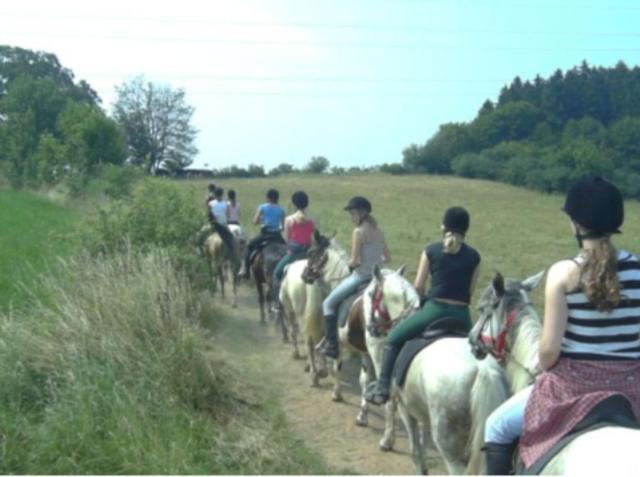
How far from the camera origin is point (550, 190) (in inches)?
2574

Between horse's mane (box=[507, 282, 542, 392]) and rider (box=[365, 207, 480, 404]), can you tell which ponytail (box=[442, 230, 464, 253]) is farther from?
horse's mane (box=[507, 282, 542, 392])

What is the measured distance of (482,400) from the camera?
5.11m

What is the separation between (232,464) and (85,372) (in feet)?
5.71

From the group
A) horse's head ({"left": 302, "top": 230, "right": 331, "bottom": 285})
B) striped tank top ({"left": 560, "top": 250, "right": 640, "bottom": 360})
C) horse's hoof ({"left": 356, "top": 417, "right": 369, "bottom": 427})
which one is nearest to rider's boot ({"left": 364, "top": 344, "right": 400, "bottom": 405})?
horse's hoof ({"left": 356, "top": 417, "right": 369, "bottom": 427})

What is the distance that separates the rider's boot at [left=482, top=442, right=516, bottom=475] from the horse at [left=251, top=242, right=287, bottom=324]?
9204mm

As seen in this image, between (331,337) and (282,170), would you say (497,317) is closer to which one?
(331,337)

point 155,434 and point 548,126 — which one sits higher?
point 548,126

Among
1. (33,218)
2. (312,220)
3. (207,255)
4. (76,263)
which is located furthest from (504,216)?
(76,263)

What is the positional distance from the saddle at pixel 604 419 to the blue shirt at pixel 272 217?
35.5 feet

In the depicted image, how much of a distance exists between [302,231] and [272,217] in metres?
2.37

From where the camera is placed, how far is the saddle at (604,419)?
139 inches

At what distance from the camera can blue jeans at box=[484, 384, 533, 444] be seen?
13.2ft

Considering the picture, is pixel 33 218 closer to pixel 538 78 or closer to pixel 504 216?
pixel 504 216

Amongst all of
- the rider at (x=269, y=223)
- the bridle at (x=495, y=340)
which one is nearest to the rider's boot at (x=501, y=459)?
the bridle at (x=495, y=340)
